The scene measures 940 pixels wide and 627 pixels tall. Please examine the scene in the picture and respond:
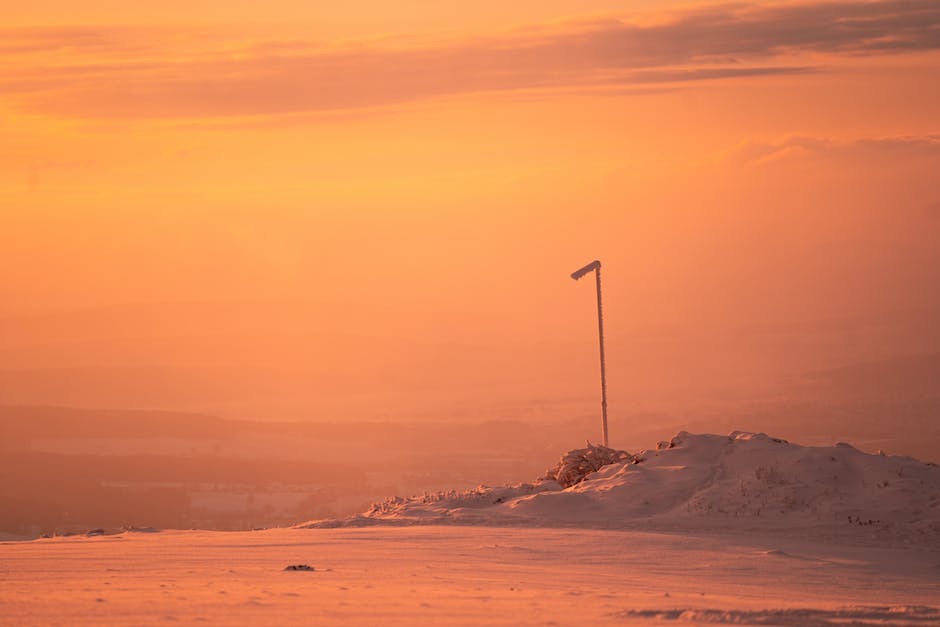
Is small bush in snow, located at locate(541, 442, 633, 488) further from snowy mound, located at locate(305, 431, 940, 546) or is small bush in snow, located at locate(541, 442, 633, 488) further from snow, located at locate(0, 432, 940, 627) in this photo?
snowy mound, located at locate(305, 431, 940, 546)


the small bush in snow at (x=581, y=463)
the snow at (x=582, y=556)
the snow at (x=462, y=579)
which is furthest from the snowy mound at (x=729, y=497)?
the small bush in snow at (x=581, y=463)

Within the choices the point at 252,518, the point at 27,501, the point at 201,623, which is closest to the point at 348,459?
the point at 27,501

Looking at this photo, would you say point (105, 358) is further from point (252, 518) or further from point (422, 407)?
point (252, 518)

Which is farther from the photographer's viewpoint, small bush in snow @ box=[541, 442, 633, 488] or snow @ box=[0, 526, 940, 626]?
small bush in snow @ box=[541, 442, 633, 488]

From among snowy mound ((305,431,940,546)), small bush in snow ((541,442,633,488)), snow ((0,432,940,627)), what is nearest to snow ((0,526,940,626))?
snow ((0,432,940,627))

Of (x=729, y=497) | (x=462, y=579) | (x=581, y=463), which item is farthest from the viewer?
(x=581, y=463)

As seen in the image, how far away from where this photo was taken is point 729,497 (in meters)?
19.2

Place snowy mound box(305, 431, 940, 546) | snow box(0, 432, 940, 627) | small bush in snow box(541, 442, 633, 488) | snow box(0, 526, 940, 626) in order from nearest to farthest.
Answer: snow box(0, 526, 940, 626) < snow box(0, 432, 940, 627) < snowy mound box(305, 431, 940, 546) < small bush in snow box(541, 442, 633, 488)

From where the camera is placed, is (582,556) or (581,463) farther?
(581,463)

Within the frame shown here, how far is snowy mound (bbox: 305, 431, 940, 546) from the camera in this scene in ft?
59.8

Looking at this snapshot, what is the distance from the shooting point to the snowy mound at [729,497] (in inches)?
717

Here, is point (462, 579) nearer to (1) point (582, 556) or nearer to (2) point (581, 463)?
(1) point (582, 556)

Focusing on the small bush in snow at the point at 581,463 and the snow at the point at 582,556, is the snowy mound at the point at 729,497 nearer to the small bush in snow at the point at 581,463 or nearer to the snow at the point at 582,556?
the snow at the point at 582,556

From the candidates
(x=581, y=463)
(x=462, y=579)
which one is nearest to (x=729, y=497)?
(x=581, y=463)
